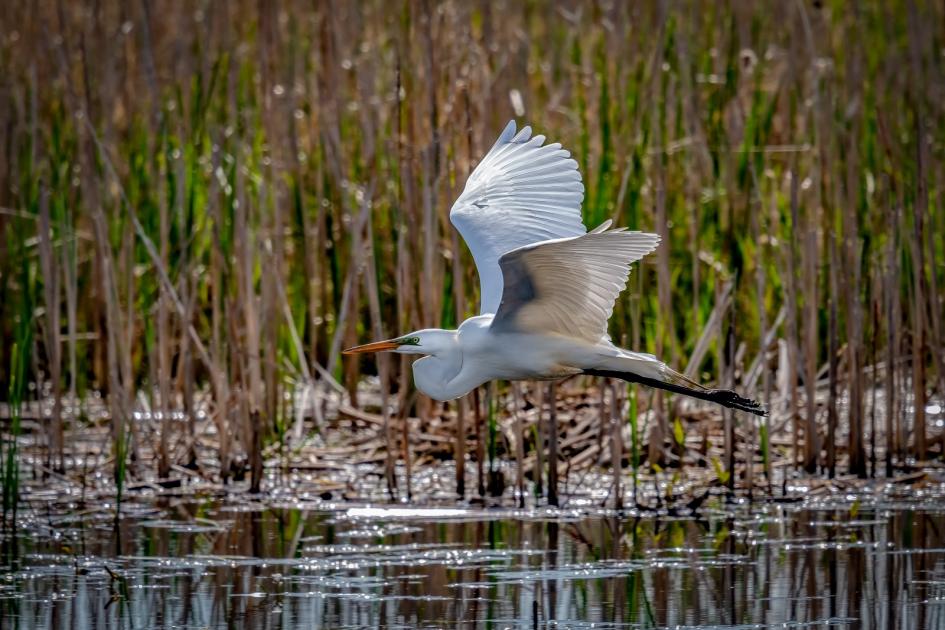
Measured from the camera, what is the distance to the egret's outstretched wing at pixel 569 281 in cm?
367

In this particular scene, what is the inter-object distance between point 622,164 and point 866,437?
150 cm

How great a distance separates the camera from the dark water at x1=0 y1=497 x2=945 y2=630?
393 cm

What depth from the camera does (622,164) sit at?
19.9ft

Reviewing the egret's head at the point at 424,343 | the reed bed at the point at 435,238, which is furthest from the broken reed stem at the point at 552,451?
the egret's head at the point at 424,343

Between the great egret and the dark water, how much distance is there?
0.50 metres

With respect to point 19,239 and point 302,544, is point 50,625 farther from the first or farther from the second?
point 19,239

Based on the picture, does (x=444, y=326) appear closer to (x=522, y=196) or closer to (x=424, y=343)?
(x=522, y=196)

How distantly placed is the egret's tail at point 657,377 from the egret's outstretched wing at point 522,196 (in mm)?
510

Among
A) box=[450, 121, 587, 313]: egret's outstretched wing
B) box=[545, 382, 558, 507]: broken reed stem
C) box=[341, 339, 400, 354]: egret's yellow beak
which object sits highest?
box=[450, 121, 587, 313]: egret's outstretched wing

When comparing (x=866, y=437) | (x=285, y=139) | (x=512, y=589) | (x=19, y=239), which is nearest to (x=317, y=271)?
(x=285, y=139)

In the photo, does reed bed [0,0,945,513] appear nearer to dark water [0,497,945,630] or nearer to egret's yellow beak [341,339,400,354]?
dark water [0,497,945,630]

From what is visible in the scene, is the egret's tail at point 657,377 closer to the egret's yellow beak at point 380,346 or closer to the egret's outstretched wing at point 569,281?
the egret's outstretched wing at point 569,281

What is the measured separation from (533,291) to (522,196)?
2.78ft

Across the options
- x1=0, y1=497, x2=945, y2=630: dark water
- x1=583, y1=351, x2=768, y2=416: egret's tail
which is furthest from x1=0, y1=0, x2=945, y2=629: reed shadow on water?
x1=583, y1=351, x2=768, y2=416: egret's tail
